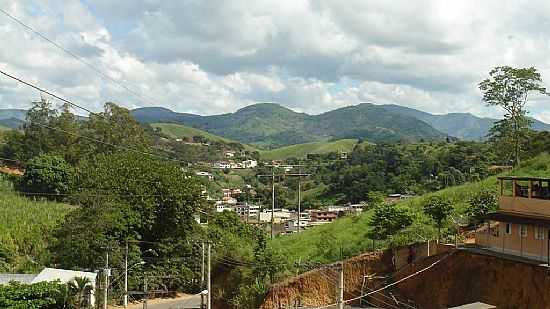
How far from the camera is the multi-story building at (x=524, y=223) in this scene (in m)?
24.0

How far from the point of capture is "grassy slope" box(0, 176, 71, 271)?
43.4 meters

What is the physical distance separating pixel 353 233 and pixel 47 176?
120 feet

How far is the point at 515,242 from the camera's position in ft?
84.7

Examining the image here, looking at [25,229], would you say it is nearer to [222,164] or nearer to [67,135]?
[67,135]

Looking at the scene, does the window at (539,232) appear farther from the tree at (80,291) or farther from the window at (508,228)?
the tree at (80,291)

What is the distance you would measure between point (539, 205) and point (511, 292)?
442 cm

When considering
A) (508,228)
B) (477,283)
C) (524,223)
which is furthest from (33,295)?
(524,223)

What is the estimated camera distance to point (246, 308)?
3297 cm

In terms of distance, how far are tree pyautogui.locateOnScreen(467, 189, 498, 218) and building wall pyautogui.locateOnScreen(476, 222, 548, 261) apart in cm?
281

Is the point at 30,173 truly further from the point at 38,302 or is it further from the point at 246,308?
the point at 246,308

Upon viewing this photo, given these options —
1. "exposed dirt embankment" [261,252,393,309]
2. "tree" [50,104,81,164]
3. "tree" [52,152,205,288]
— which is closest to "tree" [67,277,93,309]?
"tree" [52,152,205,288]

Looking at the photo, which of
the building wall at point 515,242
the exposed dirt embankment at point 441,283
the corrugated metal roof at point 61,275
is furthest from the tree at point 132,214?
the building wall at point 515,242

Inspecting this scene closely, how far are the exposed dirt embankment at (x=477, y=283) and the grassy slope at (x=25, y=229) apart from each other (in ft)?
95.1

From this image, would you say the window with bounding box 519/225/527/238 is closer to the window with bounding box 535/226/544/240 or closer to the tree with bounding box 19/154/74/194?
the window with bounding box 535/226/544/240
